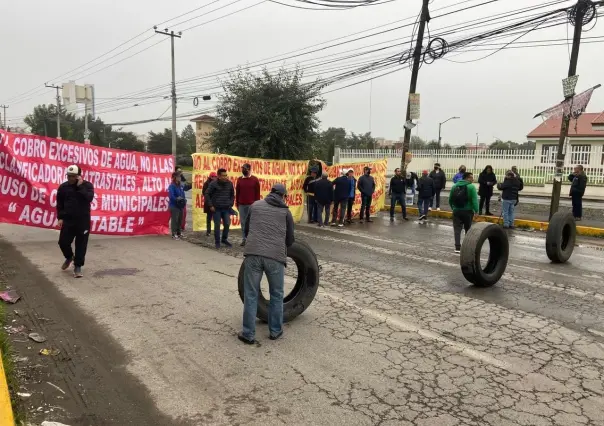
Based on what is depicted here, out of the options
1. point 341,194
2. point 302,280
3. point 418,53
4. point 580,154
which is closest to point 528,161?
point 580,154

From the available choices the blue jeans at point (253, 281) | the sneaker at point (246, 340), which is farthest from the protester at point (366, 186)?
the sneaker at point (246, 340)

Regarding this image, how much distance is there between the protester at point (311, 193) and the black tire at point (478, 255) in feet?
22.6

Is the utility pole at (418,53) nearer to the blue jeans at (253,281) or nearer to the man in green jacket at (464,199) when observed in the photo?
the man in green jacket at (464,199)

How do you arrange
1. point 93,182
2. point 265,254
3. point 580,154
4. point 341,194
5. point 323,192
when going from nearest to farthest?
point 265,254
point 93,182
point 323,192
point 341,194
point 580,154

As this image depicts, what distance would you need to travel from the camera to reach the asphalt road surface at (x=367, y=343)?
141 inches

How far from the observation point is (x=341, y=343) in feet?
15.8

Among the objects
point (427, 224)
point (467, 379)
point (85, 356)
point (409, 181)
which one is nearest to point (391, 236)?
point (427, 224)

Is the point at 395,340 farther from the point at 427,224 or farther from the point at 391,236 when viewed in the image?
the point at 427,224

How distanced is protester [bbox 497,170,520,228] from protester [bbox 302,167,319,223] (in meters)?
5.42

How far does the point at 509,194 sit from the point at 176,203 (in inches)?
369

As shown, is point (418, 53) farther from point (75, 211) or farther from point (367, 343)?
point (367, 343)

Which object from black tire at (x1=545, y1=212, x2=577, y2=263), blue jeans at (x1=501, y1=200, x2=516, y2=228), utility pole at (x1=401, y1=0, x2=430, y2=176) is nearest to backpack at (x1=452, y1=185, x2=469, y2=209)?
black tire at (x1=545, y1=212, x2=577, y2=263)

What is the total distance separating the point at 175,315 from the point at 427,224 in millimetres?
10747

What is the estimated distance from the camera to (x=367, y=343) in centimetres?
481
